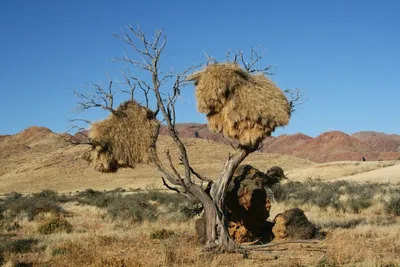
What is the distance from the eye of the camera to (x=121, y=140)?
12.0m

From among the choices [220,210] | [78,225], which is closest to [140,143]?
[220,210]

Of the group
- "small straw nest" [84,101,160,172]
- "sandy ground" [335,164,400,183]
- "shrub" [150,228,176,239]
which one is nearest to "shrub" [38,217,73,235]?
"shrub" [150,228,176,239]

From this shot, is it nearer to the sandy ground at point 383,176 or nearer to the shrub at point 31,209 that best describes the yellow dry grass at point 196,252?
the shrub at point 31,209

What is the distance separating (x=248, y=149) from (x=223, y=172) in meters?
0.91

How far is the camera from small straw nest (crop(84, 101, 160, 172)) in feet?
39.3

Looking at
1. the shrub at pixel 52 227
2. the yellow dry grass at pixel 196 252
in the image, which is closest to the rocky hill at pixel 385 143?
the shrub at pixel 52 227

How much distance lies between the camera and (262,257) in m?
10.4

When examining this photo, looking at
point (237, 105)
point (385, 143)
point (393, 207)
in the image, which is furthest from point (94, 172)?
point (385, 143)

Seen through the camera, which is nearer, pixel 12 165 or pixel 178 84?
pixel 178 84

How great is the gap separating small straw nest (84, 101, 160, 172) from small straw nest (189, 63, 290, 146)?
180 centimetres

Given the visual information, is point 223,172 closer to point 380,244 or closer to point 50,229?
point 380,244

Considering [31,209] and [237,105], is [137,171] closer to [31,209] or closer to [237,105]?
[31,209]

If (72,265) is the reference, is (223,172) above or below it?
above

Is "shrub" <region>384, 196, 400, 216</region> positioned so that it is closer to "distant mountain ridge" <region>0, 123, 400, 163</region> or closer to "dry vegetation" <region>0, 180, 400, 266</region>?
"dry vegetation" <region>0, 180, 400, 266</region>
